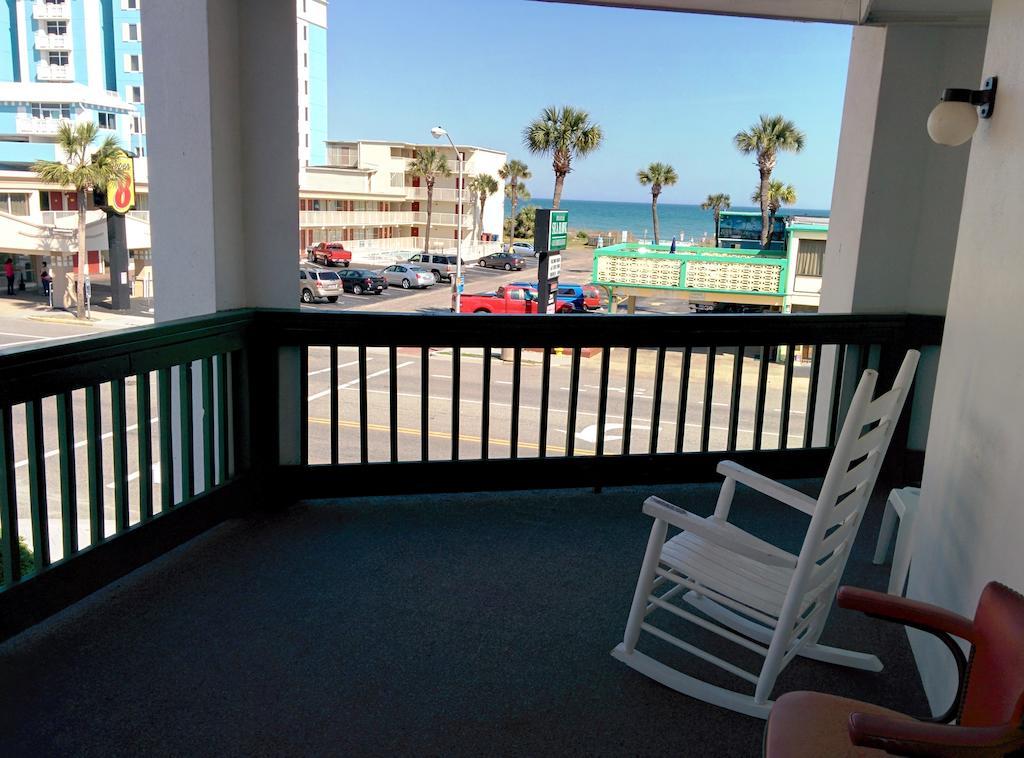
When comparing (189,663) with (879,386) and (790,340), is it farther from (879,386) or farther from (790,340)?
(879,386)

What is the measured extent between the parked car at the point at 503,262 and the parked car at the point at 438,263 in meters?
4.69

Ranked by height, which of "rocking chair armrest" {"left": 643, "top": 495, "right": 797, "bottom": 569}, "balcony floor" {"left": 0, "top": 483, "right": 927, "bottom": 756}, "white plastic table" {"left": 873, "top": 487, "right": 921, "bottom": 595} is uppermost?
"rocking chair armrest" {"left": 643, "top": 495, "right": 797, "bottom": 569}

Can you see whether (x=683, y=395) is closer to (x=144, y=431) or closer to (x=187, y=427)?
(x=187, y=427)

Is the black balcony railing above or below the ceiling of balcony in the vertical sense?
below

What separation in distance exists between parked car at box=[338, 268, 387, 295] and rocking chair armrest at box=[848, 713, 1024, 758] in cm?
2344

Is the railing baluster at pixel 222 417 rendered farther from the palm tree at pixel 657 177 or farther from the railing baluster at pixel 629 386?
the palm tree at pixel 657 177

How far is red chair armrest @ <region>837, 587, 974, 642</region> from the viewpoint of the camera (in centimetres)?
145

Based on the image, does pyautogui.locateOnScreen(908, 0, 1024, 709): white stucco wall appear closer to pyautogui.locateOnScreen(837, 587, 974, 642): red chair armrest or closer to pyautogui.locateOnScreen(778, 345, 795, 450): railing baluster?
pyautogui.locateOnScreen(837, 587, 974, 642): red chair armrest

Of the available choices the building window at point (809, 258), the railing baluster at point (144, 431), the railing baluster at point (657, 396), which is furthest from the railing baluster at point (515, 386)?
the building window at point (809, 258)

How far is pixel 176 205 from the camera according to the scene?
3.32 metres

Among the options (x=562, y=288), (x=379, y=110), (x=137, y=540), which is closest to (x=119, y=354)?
(x=137, y=540)

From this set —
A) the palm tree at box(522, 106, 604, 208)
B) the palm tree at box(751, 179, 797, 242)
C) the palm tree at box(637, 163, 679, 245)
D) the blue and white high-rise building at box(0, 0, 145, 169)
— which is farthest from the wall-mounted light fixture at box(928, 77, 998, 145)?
the palm tree at box(751, 179, 797, 242)

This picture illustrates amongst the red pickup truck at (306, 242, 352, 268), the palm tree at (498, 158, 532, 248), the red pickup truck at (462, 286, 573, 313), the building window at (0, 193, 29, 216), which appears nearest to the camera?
the building window at (0, 193, 29, 216)

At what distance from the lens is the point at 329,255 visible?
3058 cm
